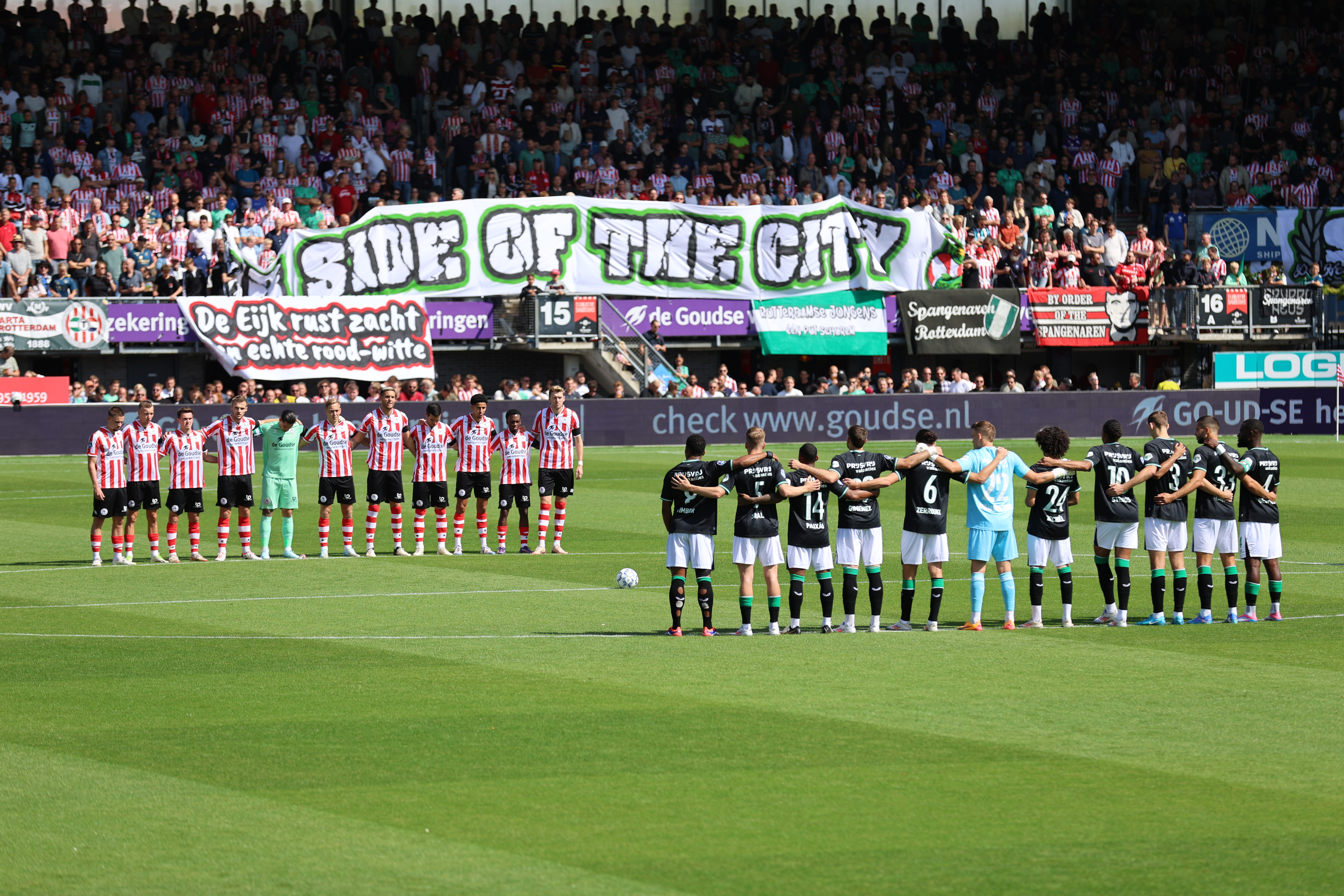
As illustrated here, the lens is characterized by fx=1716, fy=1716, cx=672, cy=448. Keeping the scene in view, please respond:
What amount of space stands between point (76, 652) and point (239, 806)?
242 inches

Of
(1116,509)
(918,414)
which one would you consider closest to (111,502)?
(1116,509)

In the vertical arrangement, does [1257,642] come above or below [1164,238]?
below

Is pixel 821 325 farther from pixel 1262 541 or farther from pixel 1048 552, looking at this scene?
pixel 1048 552

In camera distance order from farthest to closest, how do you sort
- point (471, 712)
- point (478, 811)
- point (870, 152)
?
point (870, 152)
point (471, 712)
point (478, 811)

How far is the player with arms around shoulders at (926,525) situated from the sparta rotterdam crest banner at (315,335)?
1007 inches

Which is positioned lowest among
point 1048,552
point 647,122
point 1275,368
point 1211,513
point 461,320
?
point 1048,552

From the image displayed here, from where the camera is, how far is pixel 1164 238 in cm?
4906

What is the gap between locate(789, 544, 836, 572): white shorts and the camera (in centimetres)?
1539

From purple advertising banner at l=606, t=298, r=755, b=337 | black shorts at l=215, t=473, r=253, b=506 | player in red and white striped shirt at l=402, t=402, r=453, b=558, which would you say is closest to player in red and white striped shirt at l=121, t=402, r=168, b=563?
black shorts at l=215, t=473, r=253, b=506

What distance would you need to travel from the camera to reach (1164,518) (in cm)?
1666

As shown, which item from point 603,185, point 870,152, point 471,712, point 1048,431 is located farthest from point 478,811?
point 870,152

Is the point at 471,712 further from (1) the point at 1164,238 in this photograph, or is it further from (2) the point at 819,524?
(1) the point at 1164,238

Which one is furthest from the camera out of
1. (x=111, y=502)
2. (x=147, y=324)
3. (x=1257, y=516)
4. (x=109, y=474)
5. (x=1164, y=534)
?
(x=147, y=324)

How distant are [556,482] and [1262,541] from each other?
969 cm
